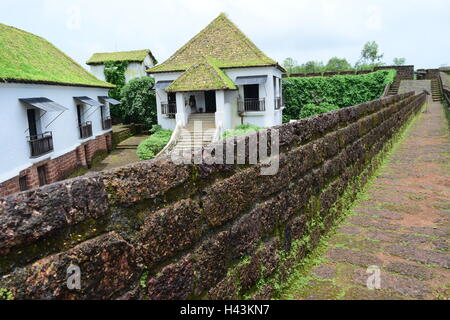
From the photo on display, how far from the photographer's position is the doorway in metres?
26.0

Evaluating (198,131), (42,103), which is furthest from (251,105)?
(42,103)

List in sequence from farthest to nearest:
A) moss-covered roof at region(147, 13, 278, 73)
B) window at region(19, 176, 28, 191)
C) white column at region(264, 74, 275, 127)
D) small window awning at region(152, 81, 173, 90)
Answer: small window awning at region(152, 81, 173, 90), moss-covered roof at region(147, 13, 278, 73), white column at region(264, 74, 275, 127), window at region(19, 176, 28, 191)

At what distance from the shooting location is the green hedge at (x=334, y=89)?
31844mm

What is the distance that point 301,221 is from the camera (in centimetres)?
324

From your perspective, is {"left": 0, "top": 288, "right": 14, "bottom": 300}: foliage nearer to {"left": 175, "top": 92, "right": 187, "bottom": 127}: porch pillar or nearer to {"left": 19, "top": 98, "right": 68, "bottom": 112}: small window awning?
{"left": 19, "top": 98, "right": 68, "bottom": 112}: small window awning

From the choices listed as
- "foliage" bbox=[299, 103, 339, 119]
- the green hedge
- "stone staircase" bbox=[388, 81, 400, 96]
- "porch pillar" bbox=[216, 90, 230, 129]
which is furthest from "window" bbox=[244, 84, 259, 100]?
"stone staircase" bbox=[388, 81, 400, 96]

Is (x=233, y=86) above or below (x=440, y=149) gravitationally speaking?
above

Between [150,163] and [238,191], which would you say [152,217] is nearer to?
[150,163]

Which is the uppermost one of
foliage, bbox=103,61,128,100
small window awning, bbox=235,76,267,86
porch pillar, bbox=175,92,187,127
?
foliage, bbox=103,61,128,100

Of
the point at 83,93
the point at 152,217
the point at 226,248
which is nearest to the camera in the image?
the point at 152,217

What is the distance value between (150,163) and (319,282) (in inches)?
77.5

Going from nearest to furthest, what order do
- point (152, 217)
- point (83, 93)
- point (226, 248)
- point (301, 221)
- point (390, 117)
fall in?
1. point (152, 217)
2. point (226, 248)
3. point (301, 221)
4. point (390, 117)
5. point (83, 93)

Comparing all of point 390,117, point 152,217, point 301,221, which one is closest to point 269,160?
point 301,221

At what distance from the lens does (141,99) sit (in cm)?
2853
